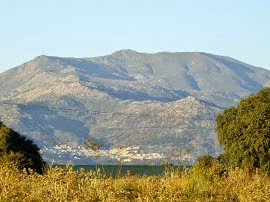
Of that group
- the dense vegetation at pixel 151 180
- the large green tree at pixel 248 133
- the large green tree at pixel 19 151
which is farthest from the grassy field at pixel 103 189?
the large green tree at pixel 248 133

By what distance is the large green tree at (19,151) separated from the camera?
846 inches

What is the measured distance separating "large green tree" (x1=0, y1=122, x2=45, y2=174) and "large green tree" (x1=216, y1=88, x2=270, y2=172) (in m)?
7.77

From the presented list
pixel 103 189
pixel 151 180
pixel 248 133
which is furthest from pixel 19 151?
pixel 103 189

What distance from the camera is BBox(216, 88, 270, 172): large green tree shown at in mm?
25344

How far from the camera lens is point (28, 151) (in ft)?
76.3

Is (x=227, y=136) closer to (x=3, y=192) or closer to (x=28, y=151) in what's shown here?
(x=28, y=151)

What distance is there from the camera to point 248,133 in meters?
26.2

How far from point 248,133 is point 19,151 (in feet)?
31.2

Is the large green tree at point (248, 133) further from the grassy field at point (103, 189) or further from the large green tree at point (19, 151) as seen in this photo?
the grassy field at point (103, 189)

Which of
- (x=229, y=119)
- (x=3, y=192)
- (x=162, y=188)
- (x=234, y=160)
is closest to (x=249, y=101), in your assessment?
(x=229, y=119)

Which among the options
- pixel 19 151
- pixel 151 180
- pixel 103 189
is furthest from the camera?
pixel 19 151

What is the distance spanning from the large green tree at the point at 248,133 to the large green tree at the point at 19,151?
25.5 ft

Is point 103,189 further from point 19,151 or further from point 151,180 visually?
point 19,151

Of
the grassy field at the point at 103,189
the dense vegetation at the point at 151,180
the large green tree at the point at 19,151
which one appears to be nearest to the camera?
the grassy field at the point at 103,189
